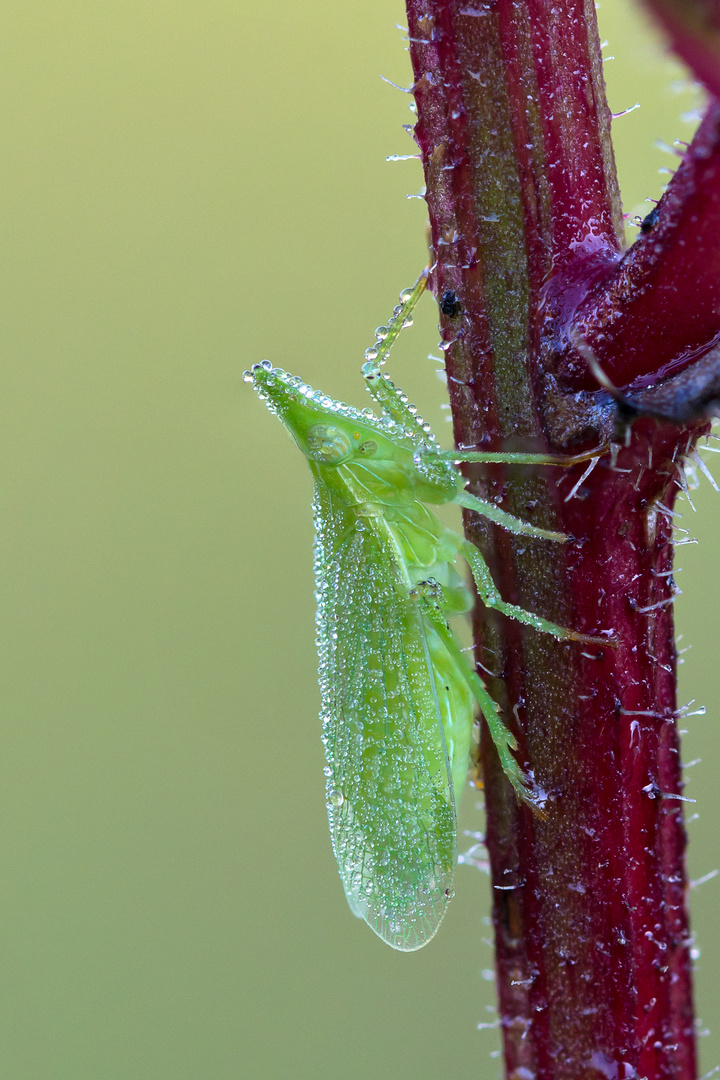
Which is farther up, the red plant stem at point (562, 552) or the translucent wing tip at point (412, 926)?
the red plant stem at point (562, 552)

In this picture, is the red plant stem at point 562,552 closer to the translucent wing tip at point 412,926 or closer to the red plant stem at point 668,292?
the red plant stem at point 668,292

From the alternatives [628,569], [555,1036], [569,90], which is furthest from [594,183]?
[555,1036]

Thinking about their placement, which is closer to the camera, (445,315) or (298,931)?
(445,315)

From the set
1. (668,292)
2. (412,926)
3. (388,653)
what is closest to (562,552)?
(668,292)

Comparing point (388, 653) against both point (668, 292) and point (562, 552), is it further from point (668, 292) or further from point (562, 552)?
point (668, 292)

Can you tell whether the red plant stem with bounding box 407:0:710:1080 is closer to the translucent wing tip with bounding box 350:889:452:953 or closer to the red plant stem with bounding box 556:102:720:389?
the red plant stem with bounding box 556:102:720:389

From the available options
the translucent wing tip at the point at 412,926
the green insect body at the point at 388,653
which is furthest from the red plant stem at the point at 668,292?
the translucent wing tip at the point at 412,926

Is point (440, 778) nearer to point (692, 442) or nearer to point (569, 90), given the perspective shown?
point (692, 442)
